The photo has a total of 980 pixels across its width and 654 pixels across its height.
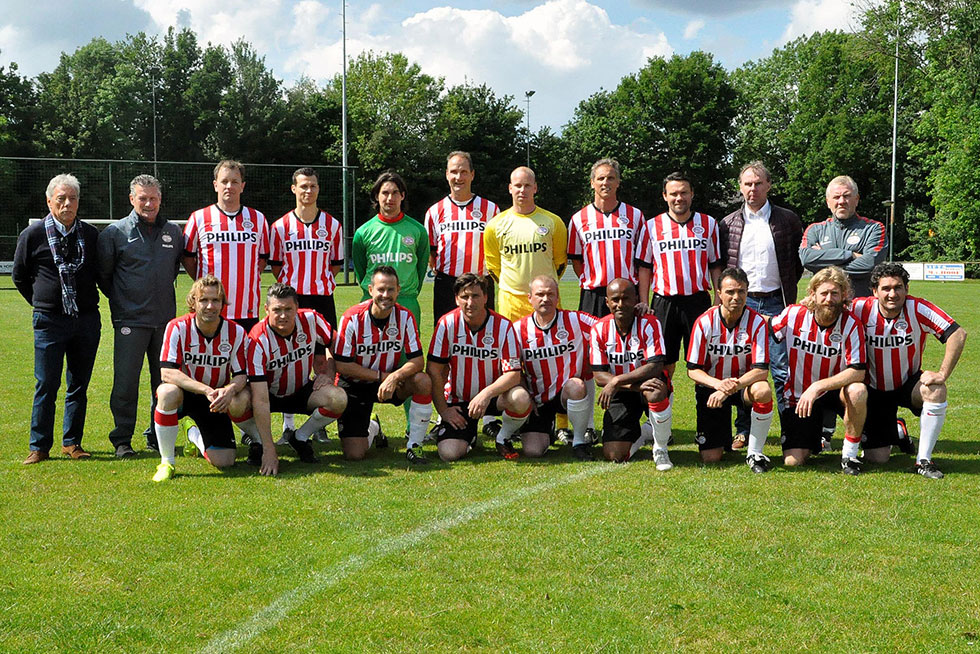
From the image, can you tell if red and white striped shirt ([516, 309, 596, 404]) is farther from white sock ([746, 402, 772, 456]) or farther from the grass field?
white sock ([746, 402, 772, 456])

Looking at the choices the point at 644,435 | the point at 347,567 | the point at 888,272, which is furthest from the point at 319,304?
the point at 888,272

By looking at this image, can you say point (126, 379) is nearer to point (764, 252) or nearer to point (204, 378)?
point (204, 378)

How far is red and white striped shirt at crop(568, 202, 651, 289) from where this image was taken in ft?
20.5

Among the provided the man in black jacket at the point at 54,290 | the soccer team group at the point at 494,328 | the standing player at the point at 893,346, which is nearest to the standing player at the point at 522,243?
the soccer team group at the point at 494,328

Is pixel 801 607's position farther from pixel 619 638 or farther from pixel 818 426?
pixel 818 426

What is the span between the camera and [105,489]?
4875mm

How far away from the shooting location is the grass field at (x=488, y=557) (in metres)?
3.03

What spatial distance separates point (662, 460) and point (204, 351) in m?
2.84

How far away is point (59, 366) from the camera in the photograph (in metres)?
5.59

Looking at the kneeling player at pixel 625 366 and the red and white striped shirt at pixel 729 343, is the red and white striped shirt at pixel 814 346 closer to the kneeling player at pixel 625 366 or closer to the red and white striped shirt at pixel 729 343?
the red and white striped shirt at pixel 729 343

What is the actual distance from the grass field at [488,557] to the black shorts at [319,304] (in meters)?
1.23

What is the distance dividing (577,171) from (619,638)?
4982 centimetres

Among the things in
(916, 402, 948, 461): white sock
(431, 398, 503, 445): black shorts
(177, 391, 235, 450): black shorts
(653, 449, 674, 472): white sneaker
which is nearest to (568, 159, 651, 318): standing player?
(431, 398, 503, 445): black shorts

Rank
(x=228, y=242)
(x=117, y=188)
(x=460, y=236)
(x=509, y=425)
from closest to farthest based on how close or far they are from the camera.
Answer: (x=509, y=425) → (x=228, y=242) → (x=460, y=236) → (x=117, y=188)
